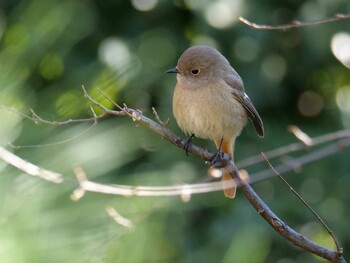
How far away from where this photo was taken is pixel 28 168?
1781 millimetres

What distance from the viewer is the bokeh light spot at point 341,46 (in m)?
4.19

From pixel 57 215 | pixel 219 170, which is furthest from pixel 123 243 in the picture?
pixel 219 170

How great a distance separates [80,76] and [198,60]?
1.84 ft

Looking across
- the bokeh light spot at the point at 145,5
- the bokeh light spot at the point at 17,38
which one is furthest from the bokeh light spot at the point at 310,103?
the bokeh light spot at the point at 17,38

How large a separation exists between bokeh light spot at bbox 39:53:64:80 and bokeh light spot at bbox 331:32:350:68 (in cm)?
153

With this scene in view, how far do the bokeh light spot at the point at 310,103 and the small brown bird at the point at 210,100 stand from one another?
92 centimetres

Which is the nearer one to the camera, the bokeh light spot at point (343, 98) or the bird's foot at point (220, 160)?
the bird's foot at point (220, 160)

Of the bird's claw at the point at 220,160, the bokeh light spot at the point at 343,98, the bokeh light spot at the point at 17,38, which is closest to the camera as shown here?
the bokeh light spot at the point at 17,38

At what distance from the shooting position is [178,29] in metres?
4.25

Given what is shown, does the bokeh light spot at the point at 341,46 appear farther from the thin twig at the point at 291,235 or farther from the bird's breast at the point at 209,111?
the thin twig at the point at 291,235

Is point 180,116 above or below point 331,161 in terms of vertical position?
above

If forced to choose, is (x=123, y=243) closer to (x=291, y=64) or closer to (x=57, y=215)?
(x=57, y=215)

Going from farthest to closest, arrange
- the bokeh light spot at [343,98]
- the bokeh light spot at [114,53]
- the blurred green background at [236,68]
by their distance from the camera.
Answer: the bokeh light spot at [343,98] → the bokeh light spot at [114,53] → the blurred green background at [236,68]

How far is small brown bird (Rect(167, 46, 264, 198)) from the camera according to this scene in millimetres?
3369
